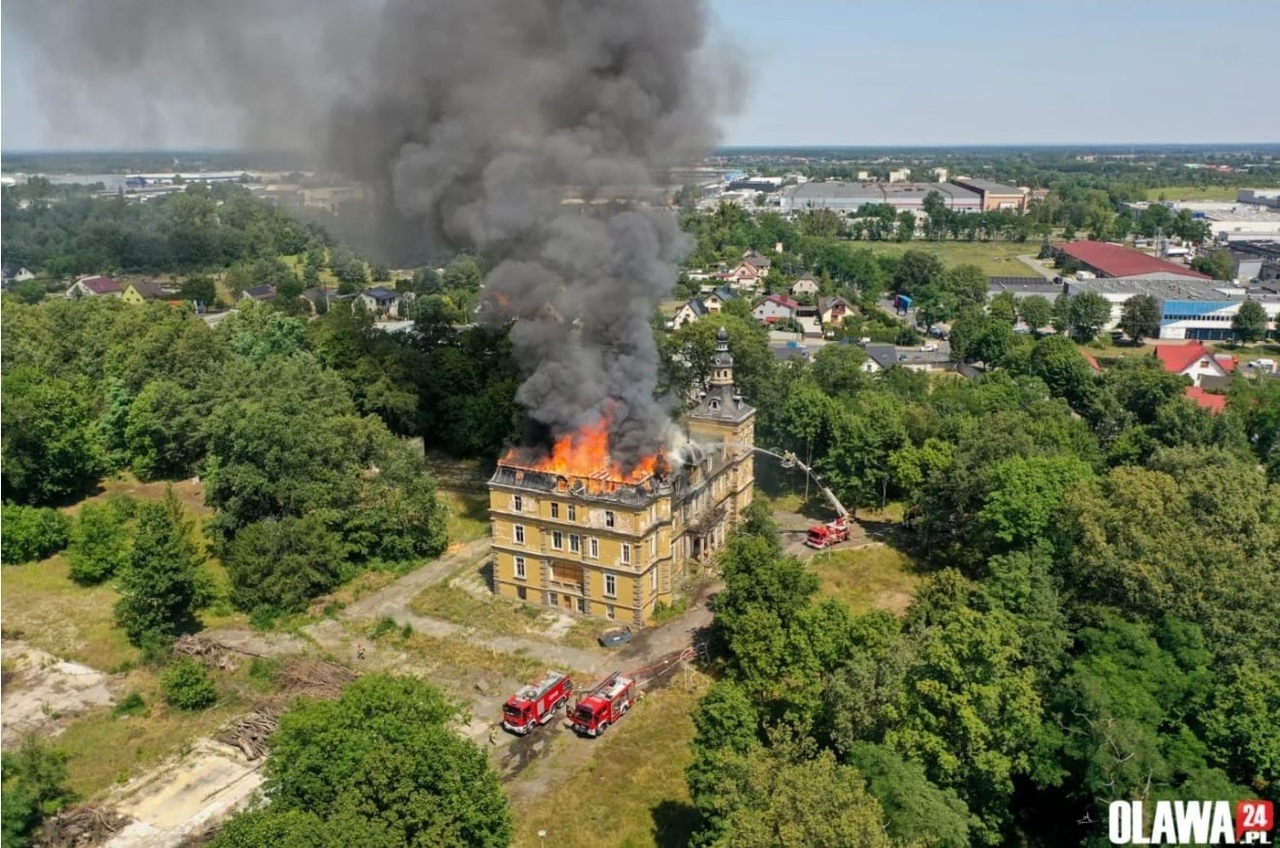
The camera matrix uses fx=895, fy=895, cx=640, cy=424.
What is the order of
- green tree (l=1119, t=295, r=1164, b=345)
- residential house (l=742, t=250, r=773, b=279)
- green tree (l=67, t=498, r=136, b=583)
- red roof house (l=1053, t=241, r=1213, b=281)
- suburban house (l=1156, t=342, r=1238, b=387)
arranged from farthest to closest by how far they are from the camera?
residential house (l=742, t=250, r=773, b=279) → red roof house (l=1053, t=241, r=1213, b=281) → green tree (l=1119, t=295, r=1164, b=345) → suburban house (l=1156, t=342, r=1238, b=387) → green tree (l=67, t=498, r=136, b=583)

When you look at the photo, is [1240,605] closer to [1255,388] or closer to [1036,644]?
[1036,644]

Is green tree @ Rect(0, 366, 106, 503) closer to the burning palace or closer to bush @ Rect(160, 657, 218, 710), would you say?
bush @ Rect(160, 657, 218, 710)

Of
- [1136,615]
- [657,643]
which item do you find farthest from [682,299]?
[1136,615]

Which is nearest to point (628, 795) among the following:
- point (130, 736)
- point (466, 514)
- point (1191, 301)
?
point (130, 736)

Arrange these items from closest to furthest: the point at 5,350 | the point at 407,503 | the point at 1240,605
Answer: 1. the point at 1240,605
2. the point at 407,503
3. the point at 5,350

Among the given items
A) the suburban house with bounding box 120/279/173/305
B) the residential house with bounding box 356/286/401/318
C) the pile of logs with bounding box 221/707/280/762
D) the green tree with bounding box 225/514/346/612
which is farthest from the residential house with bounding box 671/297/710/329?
the pile of logs with bounding box 221/707/280/762

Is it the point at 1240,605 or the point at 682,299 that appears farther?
the point at 682,299
